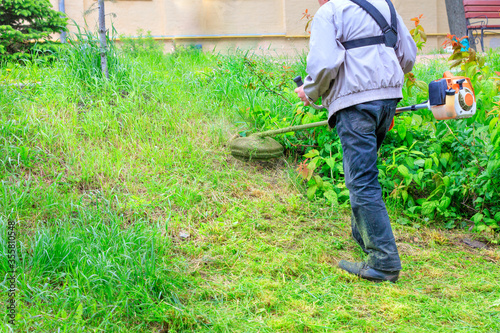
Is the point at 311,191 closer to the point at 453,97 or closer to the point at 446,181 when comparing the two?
the point at 446,181

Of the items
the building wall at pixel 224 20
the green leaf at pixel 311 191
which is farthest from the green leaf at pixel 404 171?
the building wall at pixel 224 20

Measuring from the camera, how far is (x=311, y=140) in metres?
4.56

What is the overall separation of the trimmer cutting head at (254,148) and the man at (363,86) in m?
1.52

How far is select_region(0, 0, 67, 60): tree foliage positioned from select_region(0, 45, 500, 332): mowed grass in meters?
0.60

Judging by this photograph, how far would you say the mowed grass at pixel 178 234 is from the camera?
94.2 inches

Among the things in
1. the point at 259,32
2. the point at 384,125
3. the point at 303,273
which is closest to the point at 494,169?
the point at 384,125

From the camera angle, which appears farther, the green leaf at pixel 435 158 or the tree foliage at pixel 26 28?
the tree foliage at pixel 26 28

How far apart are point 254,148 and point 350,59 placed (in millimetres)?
1772

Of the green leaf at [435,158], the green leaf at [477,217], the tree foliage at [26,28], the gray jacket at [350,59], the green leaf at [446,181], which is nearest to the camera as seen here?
the gray jacket at [350,59]

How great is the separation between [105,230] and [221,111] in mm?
2401

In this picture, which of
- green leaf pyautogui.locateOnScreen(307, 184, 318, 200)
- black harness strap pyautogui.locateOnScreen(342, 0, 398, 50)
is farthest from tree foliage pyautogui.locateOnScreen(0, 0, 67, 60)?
black harness strap pyautogui.locateOnScreen(342, 0, 398, 50)

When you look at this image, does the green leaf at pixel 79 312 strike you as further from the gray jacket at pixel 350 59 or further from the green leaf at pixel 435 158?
the green leaf at pixel 435 158

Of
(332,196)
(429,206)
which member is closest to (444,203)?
(429,206)

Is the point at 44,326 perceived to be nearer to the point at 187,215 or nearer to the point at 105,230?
the point at 105,230
